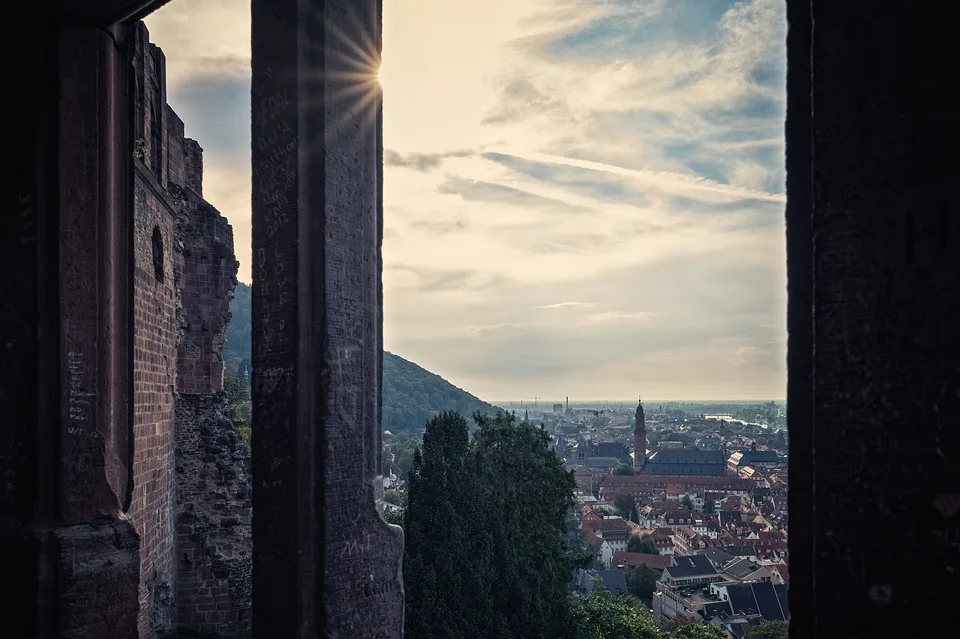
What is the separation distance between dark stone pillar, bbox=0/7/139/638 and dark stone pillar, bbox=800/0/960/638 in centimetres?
357

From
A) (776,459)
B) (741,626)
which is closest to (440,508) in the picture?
(741,626)

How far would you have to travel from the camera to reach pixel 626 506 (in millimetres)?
91000

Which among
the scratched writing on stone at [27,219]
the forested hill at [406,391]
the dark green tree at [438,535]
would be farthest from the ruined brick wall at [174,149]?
the forested hill at [406,391]

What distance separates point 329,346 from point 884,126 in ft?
7.57

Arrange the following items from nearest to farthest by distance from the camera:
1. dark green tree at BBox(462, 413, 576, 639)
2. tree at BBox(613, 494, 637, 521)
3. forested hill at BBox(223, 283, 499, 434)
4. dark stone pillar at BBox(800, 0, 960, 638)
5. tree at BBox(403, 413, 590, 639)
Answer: dark stone pillar at BBox(800, 0, 960, 638) < tree at BBox(403, 413, 590, 639) < dark green tree at BBox(462, 413, 576, 639) < tree at BBox(613, 494, 637, 521) < forested hill at BBox(223, 283, 499, 434)

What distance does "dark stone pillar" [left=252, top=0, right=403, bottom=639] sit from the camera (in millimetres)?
3221

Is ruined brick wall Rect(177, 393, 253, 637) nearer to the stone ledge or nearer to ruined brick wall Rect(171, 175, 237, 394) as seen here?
ruined brick wall Rect(171, 175, 237, 394)

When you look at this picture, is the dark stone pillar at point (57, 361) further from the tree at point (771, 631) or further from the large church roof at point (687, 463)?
the large church roof at point (687, 463)

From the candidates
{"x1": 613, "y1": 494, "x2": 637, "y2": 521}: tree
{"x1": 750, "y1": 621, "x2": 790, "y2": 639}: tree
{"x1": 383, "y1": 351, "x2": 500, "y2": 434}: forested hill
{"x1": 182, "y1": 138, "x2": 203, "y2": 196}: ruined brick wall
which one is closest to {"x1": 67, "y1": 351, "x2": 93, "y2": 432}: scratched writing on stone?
{"x1": 182, "y1": 138, "x2": 203, "y2": 196}: ruined brick wall

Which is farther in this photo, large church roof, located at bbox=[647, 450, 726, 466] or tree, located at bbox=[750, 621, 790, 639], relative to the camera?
large church roof, located at bbox=[647, 450, 726, 466]

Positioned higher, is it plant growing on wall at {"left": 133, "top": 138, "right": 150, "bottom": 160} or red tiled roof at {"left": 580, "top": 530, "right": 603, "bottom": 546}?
plant growing on wall at {"left": 133, "top": 138, "right": 150, "bottom": 160}

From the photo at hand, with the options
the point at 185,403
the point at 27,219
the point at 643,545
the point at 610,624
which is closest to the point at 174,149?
the point at 185,403

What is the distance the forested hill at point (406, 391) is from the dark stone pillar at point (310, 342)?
90946 millimetres

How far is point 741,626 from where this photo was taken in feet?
146
